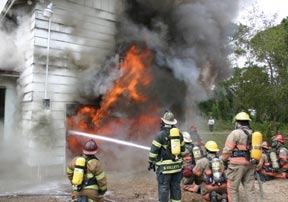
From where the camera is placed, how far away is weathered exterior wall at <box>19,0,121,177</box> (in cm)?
914

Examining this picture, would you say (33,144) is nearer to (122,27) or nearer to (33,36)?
(33,36)

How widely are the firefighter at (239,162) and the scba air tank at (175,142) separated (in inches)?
35.7

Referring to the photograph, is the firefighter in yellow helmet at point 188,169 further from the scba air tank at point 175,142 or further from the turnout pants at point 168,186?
the scba air tank at point 175,142

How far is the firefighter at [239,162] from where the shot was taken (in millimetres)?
6117

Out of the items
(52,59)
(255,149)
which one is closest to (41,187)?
(52,59)

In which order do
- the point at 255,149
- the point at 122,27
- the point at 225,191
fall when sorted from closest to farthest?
1. the point at 255,149
2. the point at 225,191
3. the point at 122,27

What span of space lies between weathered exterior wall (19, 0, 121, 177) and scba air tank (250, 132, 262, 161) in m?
5.43

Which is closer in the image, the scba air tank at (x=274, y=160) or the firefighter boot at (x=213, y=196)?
the firefighter boot at (x=213, y=196)

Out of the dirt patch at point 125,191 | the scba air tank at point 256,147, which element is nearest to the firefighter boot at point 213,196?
the dirt patch at point 125,191

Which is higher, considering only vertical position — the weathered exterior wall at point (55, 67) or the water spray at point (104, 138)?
the weathered exterior wall at point (55, 67)

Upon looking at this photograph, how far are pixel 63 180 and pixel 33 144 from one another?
1246 mm

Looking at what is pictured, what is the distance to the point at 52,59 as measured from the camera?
9.38m

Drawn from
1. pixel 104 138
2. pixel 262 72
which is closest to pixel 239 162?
pixel 104 138

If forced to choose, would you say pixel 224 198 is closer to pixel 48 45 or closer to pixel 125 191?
pixel 125 191
